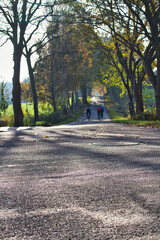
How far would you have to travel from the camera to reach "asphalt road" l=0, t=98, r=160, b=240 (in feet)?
8.89

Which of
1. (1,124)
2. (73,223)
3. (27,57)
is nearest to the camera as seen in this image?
(73,223)

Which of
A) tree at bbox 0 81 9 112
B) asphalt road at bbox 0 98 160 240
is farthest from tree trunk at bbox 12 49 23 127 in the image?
asphalt road at bbox 0 98 160 240

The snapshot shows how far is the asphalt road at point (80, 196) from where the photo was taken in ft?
8.89

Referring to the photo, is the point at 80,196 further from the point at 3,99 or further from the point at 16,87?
the point at 3,99

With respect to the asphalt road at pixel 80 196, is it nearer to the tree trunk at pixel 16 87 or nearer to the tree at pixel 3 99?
the tree trunk at pixel 16 87

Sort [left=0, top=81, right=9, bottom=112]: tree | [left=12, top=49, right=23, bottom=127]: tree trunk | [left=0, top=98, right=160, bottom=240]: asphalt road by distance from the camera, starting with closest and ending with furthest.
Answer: [left=0, top=98, right=160, bottom=240]: asphalt road, [left=12, top=49, right=23, bottom=127]: tree trunk, [left=0, top=81, right=9, bottom=112]: tree

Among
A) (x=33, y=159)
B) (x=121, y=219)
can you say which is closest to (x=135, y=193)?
(x=121, y=219)

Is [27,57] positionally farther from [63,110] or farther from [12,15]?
[63,110]

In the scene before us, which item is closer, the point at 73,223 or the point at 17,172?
the point at 73,223

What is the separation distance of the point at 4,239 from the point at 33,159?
342cm

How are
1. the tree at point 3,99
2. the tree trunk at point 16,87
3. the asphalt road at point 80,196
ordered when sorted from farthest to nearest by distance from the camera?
1. the tree at point 3,99
2. the tree trunk at point 16,87
3. the asphalt road at point 80,196

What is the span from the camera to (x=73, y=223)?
2.86m

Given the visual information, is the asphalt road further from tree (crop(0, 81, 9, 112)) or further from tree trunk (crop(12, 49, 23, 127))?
tree (crop(0, 81, 9, 112))

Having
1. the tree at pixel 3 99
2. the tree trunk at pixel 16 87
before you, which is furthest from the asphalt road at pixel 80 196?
the tree at pixel 3 99
